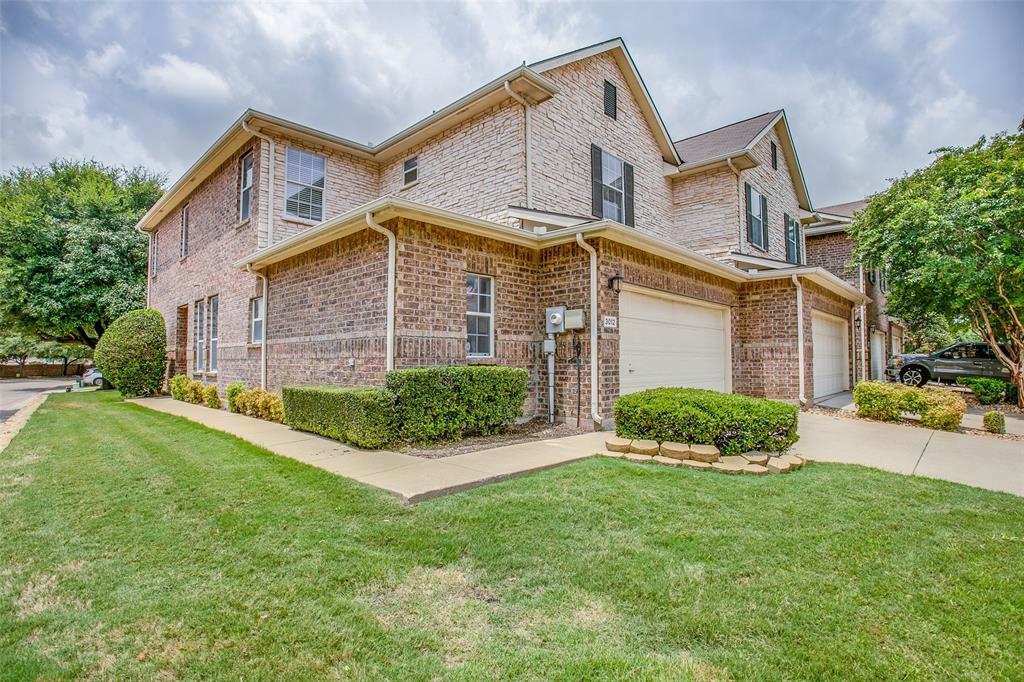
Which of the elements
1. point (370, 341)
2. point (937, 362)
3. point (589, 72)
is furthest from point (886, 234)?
point (370, 341)

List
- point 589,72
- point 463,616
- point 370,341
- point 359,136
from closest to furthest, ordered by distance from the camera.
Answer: point 463,616 < point 370,341 < point 589,72 < point 359,136

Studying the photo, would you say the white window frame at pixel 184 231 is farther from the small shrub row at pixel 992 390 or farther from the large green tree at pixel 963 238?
the small shrub row at pixel 992 390

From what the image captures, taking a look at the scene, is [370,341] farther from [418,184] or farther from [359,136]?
[359,136]

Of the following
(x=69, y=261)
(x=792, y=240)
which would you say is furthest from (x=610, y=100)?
(x=69, y=261)

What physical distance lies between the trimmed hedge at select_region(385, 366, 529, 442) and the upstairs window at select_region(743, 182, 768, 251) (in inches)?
393

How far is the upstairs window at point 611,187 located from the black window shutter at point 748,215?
3.80 metres

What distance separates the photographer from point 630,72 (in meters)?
12.8

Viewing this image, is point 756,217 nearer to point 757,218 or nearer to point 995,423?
point 757,218

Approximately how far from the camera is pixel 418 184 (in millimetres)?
12195

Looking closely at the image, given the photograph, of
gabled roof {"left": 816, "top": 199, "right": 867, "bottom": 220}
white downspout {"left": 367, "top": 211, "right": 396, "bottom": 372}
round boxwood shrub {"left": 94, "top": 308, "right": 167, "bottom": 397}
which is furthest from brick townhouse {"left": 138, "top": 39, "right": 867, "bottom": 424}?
gabled roof {"left": 816, "top": 199, "right": 867, "bottom": 220}

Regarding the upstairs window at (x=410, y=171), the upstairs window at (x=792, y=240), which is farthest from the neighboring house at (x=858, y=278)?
the upstairs window at (x=410, y=171)

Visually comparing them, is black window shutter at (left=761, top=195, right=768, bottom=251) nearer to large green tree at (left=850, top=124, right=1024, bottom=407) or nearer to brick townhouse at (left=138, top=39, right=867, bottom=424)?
brick townhouse at (left=138, top=39, right=867, bottom=424)

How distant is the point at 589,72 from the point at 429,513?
445 inches

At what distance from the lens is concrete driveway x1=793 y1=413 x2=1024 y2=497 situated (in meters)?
5.46
